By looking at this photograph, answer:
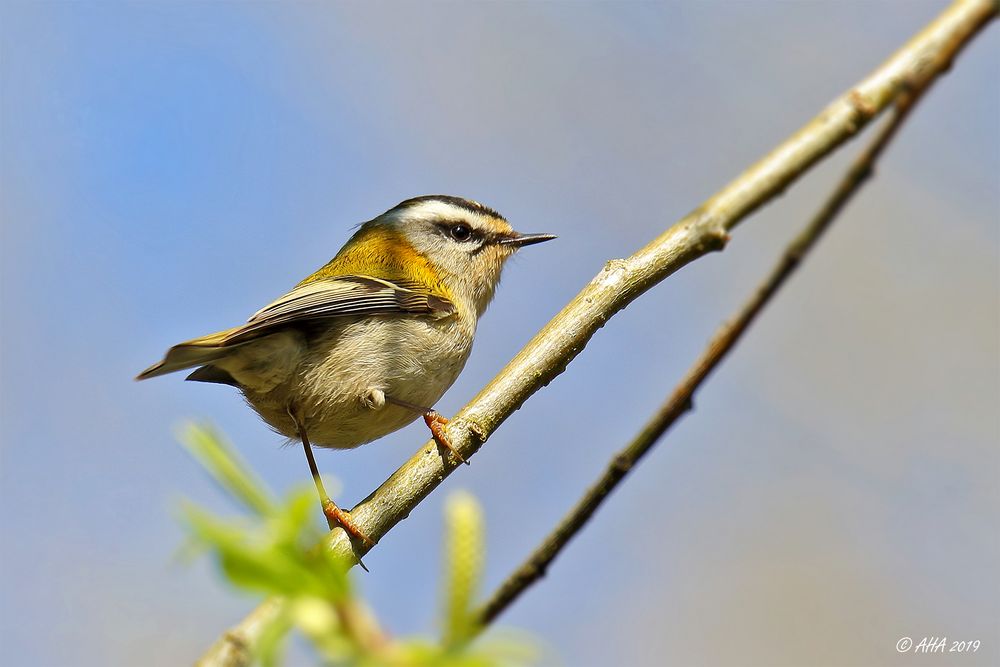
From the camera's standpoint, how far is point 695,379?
858 millimetres

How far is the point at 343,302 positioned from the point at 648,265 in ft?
5.79

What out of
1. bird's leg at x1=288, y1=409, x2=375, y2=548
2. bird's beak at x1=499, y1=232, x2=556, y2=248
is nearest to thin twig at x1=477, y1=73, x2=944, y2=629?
bird's leg at x1=288, y1=409, x2=375, y2=548

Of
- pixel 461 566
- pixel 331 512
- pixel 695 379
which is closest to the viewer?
pixel 461 566

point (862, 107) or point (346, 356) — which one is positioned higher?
point (346, 356)

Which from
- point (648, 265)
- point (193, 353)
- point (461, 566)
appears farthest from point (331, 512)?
point (461, 566)

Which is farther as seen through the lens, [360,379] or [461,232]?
[461,232]

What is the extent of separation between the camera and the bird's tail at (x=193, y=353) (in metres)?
2.65

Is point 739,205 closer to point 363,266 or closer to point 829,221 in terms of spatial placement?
point 829,221

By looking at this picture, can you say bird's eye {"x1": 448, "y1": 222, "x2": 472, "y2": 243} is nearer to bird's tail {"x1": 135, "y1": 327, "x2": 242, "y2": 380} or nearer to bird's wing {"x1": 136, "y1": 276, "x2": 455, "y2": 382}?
bird's wing {"x1": 136, "y1": 276, "x2": 455, "y2": 382}

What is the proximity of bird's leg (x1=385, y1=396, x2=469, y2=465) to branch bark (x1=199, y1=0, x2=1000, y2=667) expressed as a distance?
0.07ft

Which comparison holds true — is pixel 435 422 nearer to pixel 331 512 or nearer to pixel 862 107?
pixel 331 512

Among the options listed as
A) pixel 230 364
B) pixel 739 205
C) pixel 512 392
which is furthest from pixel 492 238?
pixel 739 205

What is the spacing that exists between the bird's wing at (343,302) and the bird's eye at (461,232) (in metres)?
0.64

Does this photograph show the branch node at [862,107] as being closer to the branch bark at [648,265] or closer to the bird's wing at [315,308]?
the branch bark at [648,265]
